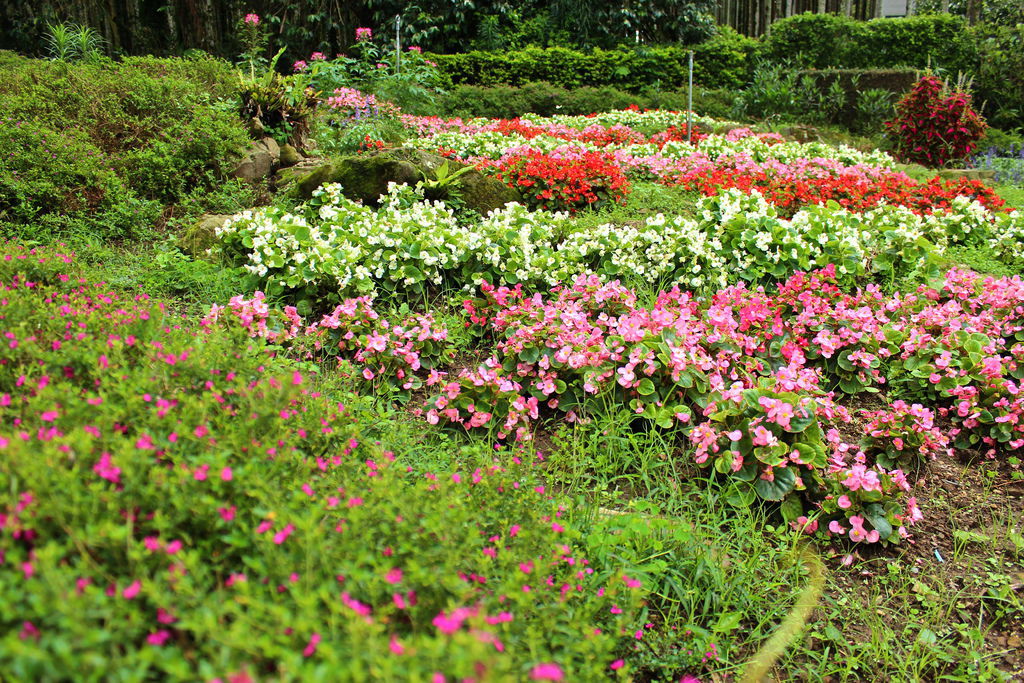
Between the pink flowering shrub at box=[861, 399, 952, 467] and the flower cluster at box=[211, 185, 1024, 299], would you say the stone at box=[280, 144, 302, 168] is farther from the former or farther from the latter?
the pink flowering shrub at box=[861, 399, 952, 467]

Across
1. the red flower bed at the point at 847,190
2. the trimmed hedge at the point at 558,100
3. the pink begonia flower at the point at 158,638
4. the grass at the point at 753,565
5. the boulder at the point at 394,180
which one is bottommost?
the grass at the point at 753,565

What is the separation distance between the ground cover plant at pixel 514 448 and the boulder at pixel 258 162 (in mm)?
414

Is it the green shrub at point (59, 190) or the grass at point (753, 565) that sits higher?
the green shrub at point (59, 190)

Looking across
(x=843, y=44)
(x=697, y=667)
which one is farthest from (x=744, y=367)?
(x=843, y=44)

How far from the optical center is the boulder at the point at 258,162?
19.7 ft

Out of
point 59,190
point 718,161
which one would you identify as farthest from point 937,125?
point 59,190

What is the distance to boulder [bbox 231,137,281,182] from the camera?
236 inches

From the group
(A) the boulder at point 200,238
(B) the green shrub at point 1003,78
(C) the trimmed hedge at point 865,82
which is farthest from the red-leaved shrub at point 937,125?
(A) the boulder at point 200,238

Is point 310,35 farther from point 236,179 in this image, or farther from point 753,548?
point 753,548

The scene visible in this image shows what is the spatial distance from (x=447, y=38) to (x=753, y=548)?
15120 millimetres

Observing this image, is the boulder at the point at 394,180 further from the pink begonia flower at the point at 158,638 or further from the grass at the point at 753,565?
the pink begonia flower at the point at 158,638

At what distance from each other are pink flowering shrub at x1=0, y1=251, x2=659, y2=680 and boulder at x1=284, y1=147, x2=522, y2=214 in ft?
9.17

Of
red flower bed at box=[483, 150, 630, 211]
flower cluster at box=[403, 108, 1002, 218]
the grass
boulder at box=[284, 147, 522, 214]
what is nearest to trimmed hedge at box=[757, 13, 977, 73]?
flower cluster at box=[403, 108, 1002, 218]

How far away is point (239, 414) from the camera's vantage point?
1906 millimetres
